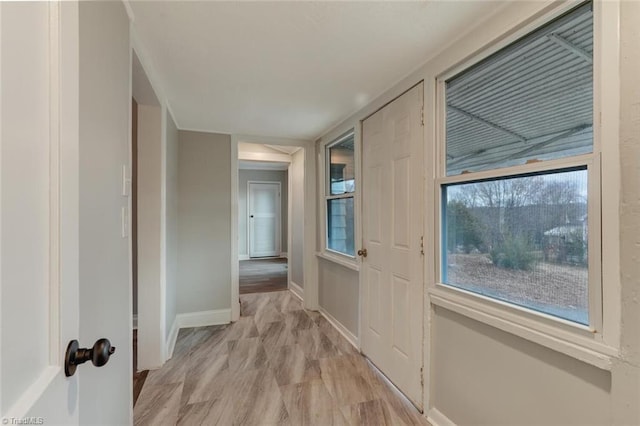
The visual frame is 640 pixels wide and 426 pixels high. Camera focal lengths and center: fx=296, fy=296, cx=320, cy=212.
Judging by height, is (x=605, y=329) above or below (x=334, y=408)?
above

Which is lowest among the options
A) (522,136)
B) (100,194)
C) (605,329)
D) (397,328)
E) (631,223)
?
(397,328)

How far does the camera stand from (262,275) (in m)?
5.76

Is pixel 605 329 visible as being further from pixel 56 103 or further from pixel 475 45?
pixel 56 103

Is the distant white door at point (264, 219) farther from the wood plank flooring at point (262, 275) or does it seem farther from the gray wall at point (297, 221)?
the gray wall at point (297, 221)

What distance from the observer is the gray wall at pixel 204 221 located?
3.26 meters

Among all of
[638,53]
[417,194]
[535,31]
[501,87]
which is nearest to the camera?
[638,53]

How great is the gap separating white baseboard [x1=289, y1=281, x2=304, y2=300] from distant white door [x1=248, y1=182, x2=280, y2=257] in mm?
3290

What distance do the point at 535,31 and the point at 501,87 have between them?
0.24 metres

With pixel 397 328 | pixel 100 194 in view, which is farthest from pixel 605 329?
pixel 100 194

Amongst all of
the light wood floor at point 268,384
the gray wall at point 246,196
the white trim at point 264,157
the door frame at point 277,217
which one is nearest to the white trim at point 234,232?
the light wood floor at point 268,384

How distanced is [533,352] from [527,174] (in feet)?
2.44

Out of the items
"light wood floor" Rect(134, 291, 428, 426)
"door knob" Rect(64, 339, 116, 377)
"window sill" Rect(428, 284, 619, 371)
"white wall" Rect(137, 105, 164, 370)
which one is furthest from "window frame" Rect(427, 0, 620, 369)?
"white wall" Rect(137, 105, 164, 370)

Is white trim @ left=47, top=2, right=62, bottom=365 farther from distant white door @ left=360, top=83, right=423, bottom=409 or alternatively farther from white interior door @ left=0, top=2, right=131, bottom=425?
distant white door @ left=360, top=83, right=423, bottom=409

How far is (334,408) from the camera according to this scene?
1900 millimetres
